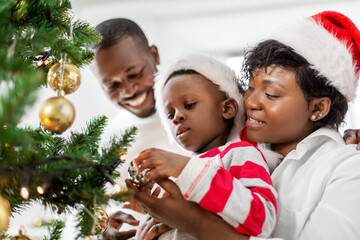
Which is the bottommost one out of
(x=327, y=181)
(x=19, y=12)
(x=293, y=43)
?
(x=327, y=181)

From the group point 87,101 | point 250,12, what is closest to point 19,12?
point 87,101

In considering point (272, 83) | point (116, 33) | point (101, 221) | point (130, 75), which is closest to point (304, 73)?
point (272, 83)

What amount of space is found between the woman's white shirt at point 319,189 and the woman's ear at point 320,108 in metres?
0.05

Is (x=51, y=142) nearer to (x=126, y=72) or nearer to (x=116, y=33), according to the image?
(x=126, y=72)

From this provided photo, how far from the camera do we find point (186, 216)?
875 mm

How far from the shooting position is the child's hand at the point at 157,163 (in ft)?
2.64

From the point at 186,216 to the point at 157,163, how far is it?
6.1 inches

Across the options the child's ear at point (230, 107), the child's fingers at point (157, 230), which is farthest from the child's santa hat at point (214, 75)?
the child's fingers at point (157, 230)

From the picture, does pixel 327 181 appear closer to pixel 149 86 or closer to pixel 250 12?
pixel 149 86

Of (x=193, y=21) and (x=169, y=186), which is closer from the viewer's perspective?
(x=169, y=186)

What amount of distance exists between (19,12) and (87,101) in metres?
2.51

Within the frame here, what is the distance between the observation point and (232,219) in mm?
854

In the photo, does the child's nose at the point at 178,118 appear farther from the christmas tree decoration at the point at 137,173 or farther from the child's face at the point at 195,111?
the christmas tree decoration at the point at 137,173

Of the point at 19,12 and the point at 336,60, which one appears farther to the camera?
the point at 336,60
